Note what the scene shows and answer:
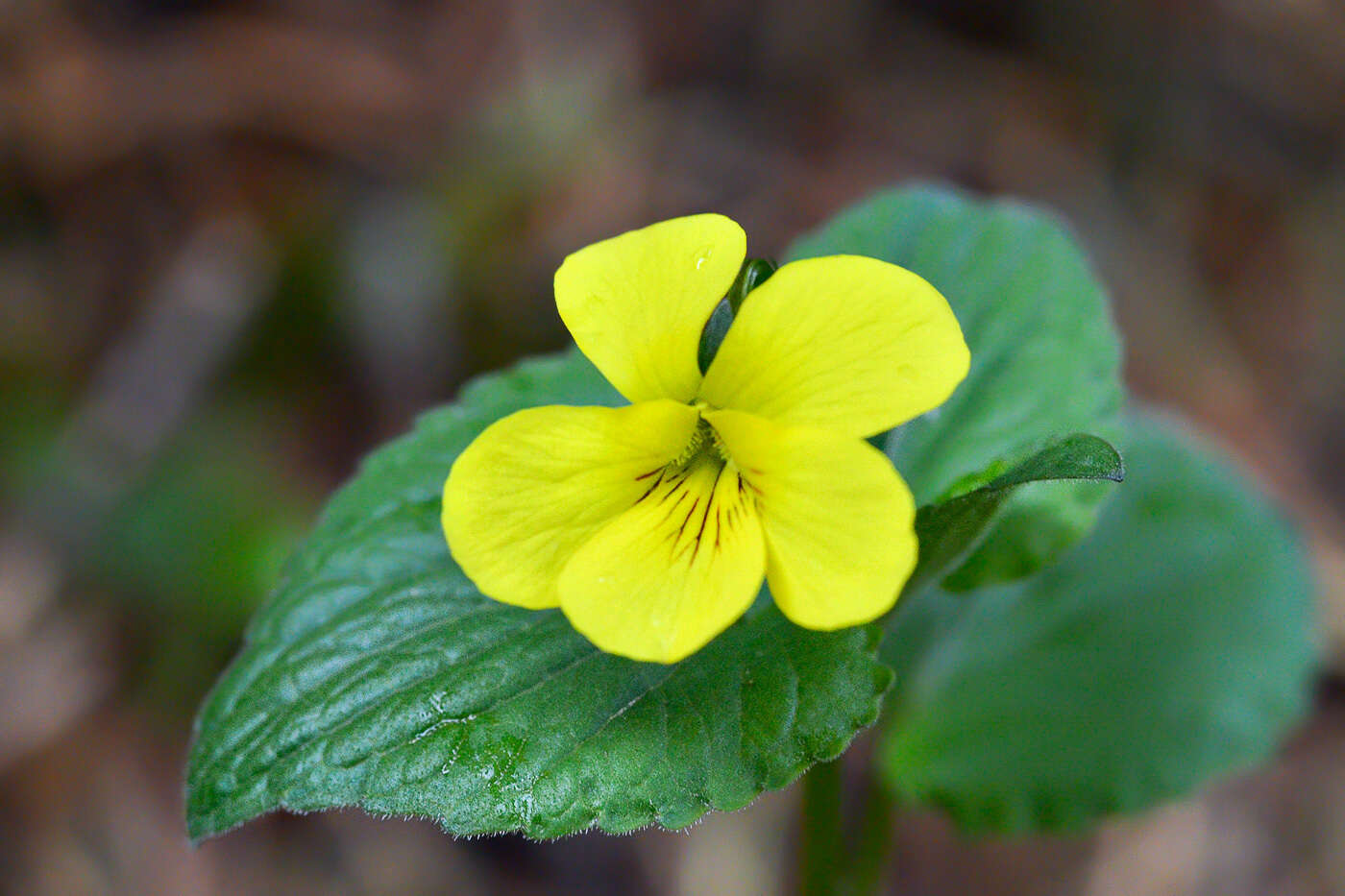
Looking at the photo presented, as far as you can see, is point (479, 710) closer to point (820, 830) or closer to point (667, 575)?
point (667, 575)

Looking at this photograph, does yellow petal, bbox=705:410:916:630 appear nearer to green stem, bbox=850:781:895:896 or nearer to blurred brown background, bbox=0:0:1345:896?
green stem, bbox=850:781:895:896

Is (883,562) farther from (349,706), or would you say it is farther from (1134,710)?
(1134,710)

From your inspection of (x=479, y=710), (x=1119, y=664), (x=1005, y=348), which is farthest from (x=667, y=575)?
(x=1119, y=664)

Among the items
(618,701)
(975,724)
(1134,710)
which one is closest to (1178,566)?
(1134,710)

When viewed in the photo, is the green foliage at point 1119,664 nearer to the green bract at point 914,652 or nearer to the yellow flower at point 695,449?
the green bract at point 914,652

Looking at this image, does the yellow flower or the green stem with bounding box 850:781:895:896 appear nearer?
the yellow flower

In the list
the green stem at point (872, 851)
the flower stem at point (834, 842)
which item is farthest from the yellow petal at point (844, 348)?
the green stem at point (872, 851)

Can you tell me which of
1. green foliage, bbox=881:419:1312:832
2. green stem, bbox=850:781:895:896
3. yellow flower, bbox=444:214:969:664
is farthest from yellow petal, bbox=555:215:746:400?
green stem, bbox=850:781:895:896

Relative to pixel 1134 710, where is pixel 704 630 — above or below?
A: above
